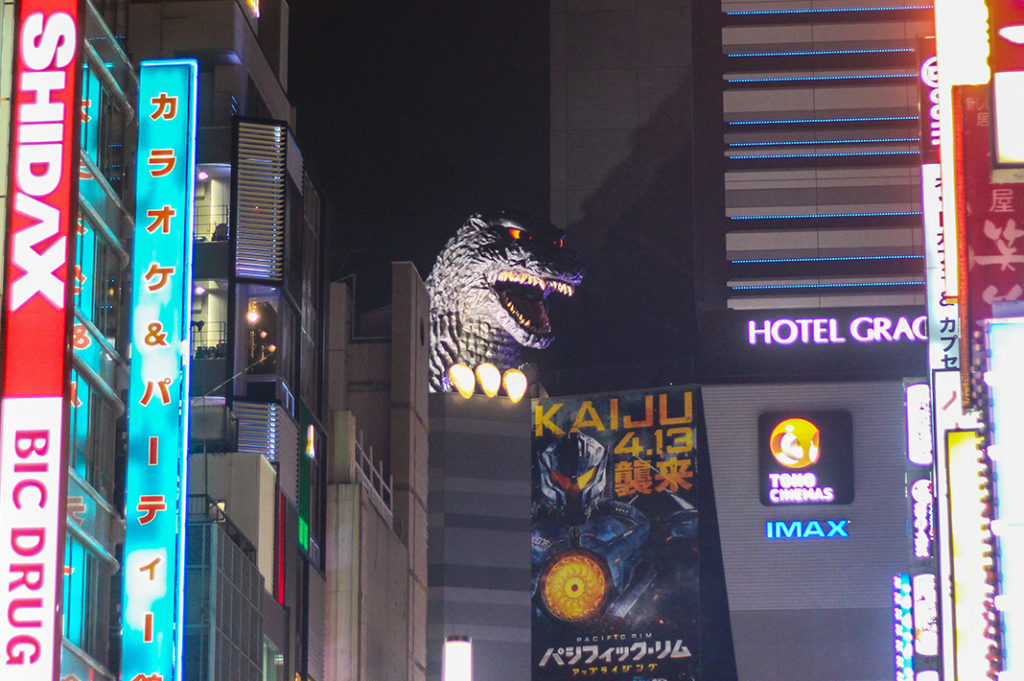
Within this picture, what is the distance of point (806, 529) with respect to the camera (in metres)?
65.8

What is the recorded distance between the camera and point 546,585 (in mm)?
62938

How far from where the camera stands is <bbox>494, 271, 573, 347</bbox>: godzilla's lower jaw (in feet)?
172

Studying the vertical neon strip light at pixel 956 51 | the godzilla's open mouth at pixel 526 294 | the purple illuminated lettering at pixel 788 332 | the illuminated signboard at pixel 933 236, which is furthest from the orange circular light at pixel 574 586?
the vertical neon strip light at pixel 956 51

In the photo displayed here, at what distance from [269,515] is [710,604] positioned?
3329 cm

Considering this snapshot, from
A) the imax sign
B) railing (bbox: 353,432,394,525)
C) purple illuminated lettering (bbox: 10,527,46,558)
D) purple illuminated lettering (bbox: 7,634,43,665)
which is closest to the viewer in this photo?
purple illuminated lettering (bbox: 7,634,43,665)

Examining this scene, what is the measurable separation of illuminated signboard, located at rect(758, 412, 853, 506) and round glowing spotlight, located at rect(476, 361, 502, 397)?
12994mm

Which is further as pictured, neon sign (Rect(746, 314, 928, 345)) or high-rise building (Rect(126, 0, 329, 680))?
neon sign (Rect(746, 314, 928, 345))

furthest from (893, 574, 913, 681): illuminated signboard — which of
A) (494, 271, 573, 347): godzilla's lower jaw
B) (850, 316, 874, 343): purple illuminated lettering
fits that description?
(850, 316, 874, 343): purple illuminated lettering

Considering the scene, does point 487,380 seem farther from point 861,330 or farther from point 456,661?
point 456,661

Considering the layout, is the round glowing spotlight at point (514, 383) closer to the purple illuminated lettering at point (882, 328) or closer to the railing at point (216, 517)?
the purple illuminated lettering at point (882, 328)

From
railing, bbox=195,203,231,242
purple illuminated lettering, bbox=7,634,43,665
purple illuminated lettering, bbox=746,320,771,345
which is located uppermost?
purple illuminated lettering, bbox=746,320,771,345

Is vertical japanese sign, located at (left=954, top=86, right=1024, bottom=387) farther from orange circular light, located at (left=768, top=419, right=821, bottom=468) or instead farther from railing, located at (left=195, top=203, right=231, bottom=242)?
orange circular light, located at (left=768, top=419, right=821, bottom=468)

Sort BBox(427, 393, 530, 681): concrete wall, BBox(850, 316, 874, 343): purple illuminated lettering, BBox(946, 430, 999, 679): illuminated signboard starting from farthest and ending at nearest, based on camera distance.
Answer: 1. BBox(850, 316, 874, 343): purple illuminated lettering
2. BBox(427, 393, 530, 681): concrete wall
3. BBox(946, 430, 999, 679): illuminated signboard

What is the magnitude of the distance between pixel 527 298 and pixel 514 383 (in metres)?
4.49
